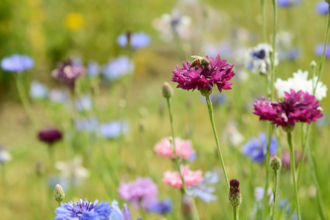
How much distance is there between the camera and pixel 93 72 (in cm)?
252

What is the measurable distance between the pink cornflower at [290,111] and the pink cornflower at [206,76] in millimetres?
81

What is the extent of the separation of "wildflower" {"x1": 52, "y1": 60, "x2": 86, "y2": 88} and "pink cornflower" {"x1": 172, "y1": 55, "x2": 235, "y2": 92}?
0.81 metres

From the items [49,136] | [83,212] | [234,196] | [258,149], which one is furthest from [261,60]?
[49,136]

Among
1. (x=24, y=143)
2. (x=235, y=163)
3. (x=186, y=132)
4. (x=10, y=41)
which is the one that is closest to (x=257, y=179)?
(x=235, y=163)

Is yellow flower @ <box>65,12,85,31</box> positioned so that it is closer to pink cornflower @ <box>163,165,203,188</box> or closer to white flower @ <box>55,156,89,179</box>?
white flower @ <box>55,156,89,179</box>

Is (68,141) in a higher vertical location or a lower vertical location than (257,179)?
higher

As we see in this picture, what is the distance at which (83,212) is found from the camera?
683 millimetres

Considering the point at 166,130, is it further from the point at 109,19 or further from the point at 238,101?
the point at 109,19

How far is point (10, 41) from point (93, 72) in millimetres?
2001

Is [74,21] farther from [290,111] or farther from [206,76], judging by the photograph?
[290,111]

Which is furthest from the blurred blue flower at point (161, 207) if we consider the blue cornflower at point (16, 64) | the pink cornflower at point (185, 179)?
the blue cornflower at point (16, 64)

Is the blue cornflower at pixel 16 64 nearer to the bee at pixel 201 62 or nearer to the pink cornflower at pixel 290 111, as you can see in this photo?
the bee at pixel 201 62

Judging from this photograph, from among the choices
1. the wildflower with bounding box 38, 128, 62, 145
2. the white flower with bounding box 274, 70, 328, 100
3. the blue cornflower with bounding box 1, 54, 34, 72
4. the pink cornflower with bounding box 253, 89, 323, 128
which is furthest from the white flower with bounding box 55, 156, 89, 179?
the pink cornflower with bounding box 253, 89, 323, 128

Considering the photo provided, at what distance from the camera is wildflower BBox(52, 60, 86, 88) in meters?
1.47
